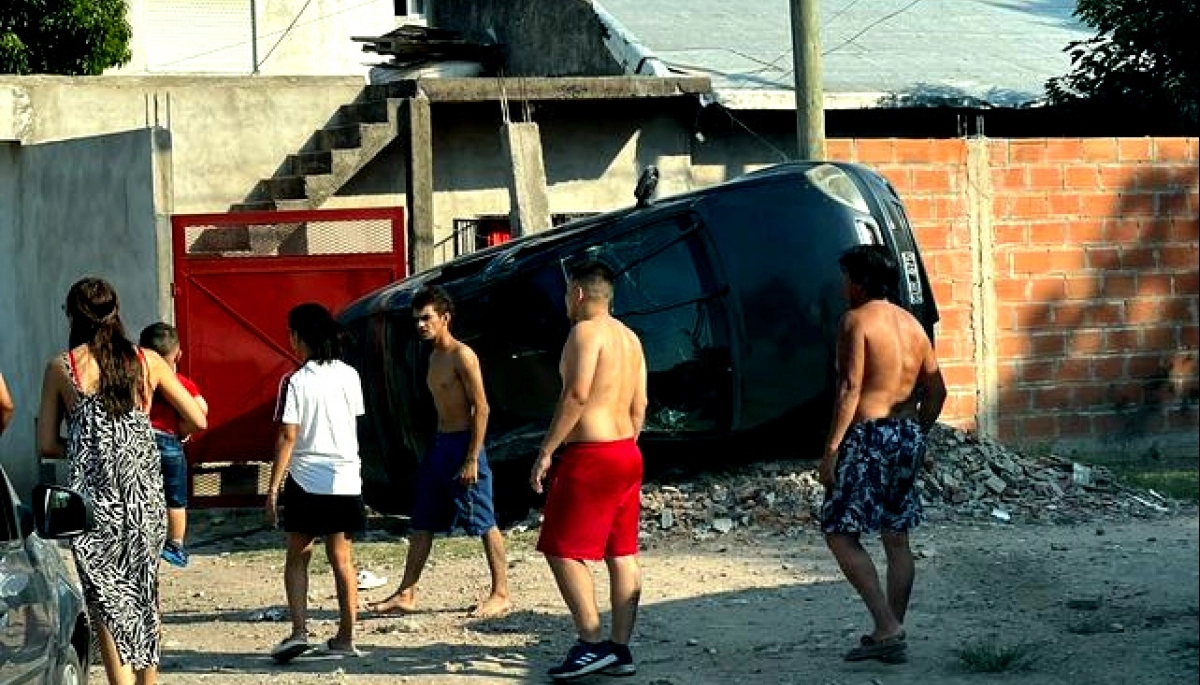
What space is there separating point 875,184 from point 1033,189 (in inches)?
111

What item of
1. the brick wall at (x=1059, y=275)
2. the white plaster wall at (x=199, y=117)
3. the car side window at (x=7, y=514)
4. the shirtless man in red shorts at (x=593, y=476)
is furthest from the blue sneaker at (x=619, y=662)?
the white plaster wall at (x=199, y=117)

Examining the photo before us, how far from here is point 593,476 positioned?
343 inches

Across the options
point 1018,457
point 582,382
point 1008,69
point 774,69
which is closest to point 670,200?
point 1018,457

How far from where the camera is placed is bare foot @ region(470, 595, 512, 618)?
10.5 m

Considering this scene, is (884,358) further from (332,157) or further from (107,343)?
(332,157)

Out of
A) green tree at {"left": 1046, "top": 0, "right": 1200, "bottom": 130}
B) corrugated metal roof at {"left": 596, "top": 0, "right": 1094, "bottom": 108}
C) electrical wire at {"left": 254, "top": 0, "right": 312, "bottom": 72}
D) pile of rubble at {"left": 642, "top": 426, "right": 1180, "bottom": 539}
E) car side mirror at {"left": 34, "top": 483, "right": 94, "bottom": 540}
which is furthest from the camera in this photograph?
electrical wire at {"left": 254, "top": 0, "right": 312, "bottom": 72}

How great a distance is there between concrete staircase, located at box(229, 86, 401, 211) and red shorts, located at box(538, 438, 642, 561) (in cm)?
998

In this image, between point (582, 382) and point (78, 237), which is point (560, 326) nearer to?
point (582, 382)

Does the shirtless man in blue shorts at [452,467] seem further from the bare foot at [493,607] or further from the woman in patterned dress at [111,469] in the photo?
the woman in patterned dress at [111,469]

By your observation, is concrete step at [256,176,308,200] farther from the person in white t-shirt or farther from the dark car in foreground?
the dark car in foreground

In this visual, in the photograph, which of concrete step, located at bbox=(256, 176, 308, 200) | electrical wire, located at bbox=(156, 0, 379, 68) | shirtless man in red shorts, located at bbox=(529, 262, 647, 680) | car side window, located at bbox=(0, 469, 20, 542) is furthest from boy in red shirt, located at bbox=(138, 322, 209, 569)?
electrical wire, located at bbox=(156, 0, 379, 68)

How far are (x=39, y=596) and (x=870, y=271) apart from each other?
4.10 metres

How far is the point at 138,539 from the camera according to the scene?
8164 millimetres

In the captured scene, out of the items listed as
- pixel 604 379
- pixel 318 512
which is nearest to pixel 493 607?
pixel 318 512
